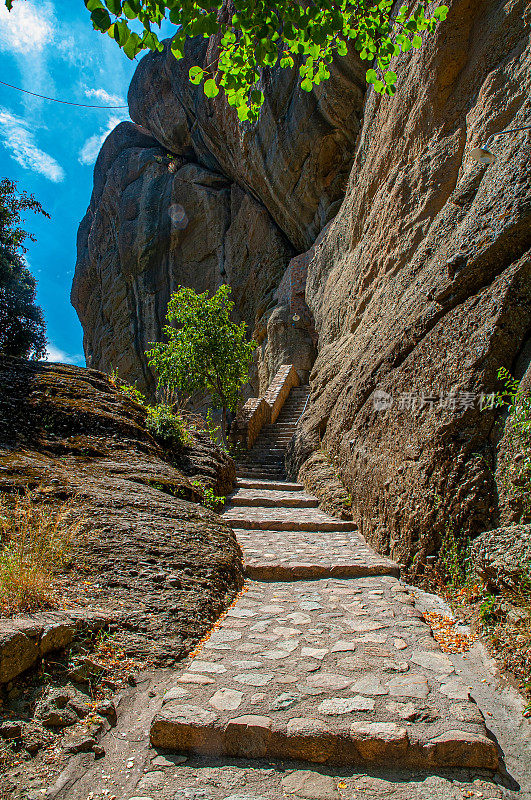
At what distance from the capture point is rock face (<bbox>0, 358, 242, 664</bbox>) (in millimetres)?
2955

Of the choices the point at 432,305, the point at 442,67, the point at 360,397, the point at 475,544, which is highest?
the point at 442,67

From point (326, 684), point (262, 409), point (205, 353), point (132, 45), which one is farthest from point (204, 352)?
point (326, 684)

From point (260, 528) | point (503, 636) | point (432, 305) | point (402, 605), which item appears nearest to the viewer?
point (503, 636)

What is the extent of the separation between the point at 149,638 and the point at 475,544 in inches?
91.6

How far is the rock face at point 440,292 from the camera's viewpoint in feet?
12.4

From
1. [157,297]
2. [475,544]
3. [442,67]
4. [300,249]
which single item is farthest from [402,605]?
[157,297]

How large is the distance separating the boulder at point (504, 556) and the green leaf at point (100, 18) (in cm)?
414

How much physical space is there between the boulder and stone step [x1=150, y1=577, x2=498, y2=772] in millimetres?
593

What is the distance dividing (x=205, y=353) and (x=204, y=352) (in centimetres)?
5

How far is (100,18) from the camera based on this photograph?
9.04ft

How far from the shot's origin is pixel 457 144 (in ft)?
19.3

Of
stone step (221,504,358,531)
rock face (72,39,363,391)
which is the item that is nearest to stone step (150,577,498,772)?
stone step (221,504,358,531)

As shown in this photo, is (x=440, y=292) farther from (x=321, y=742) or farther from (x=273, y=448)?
(x=273, y=448)

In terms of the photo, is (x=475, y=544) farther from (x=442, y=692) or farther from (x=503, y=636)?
(x=442, y=692)
